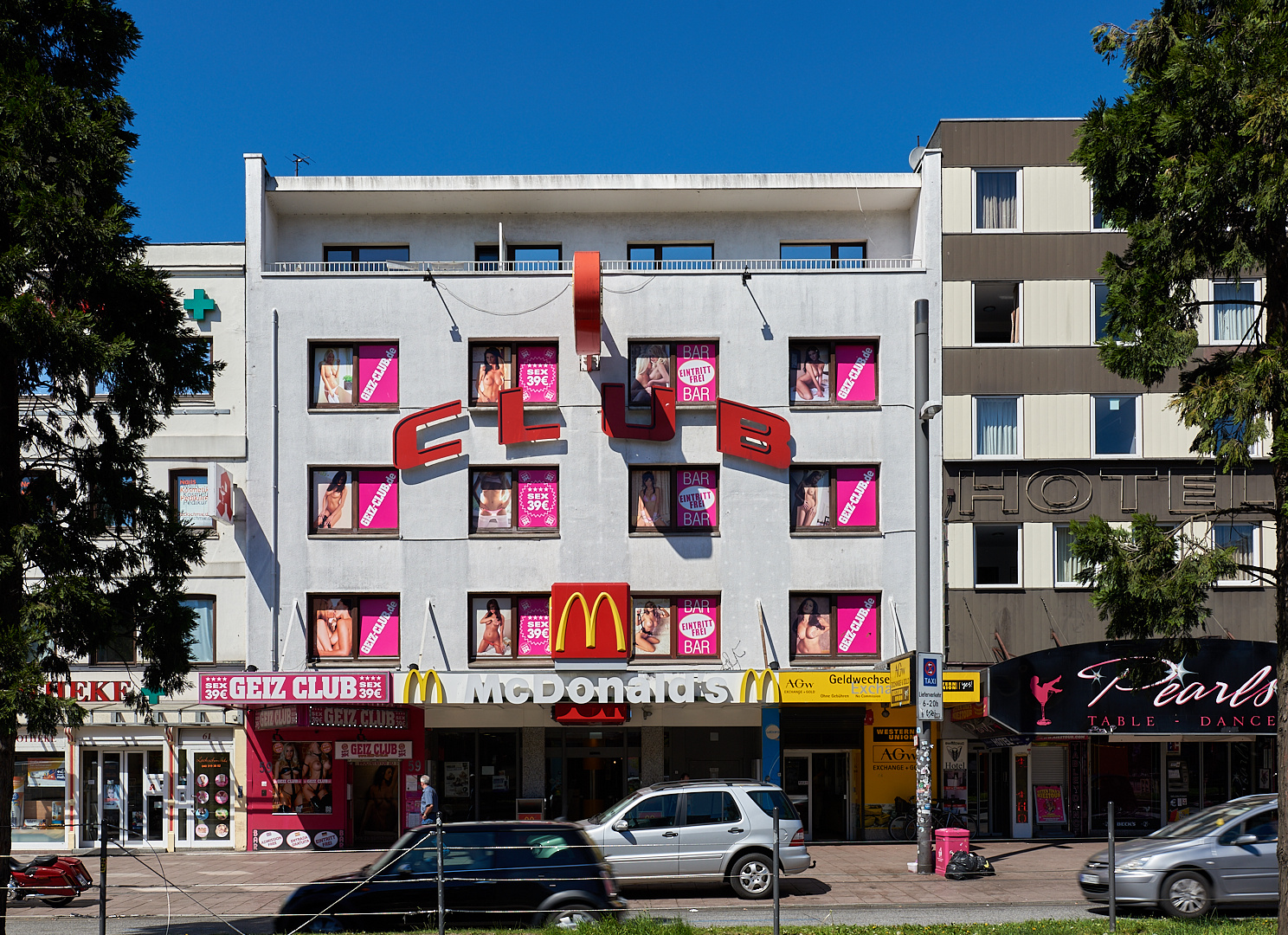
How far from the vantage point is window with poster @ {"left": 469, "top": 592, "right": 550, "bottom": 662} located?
25.9m

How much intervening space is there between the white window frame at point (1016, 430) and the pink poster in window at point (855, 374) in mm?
Result: 2195

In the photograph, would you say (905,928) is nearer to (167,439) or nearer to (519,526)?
(519,526)

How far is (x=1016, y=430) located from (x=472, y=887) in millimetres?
16991

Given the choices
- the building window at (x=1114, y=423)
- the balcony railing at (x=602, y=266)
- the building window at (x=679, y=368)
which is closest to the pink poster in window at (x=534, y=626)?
the building window at (x=679, y=368)

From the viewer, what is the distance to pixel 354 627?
85.4ft

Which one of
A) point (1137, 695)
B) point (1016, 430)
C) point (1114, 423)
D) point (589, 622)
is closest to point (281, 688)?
point (589, 622)

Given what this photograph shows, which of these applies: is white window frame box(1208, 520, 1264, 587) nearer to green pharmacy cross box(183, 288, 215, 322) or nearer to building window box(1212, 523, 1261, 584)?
building window box(1212, 523, 1261, 584)

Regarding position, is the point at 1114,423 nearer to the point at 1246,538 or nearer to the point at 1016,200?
the point at 1246,538

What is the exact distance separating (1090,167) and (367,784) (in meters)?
20.4

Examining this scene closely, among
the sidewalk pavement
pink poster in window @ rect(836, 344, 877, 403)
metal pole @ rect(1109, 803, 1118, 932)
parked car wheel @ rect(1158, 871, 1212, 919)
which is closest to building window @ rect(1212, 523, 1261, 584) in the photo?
the sidewalk pavement

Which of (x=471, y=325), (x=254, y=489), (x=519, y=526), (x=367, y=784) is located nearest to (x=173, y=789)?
(x=367, y=784)

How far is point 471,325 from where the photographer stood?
86.3 feet

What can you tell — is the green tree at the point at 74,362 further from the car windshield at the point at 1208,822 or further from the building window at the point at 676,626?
the car windshield at the point at 1208,822

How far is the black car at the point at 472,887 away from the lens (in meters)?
13.8
